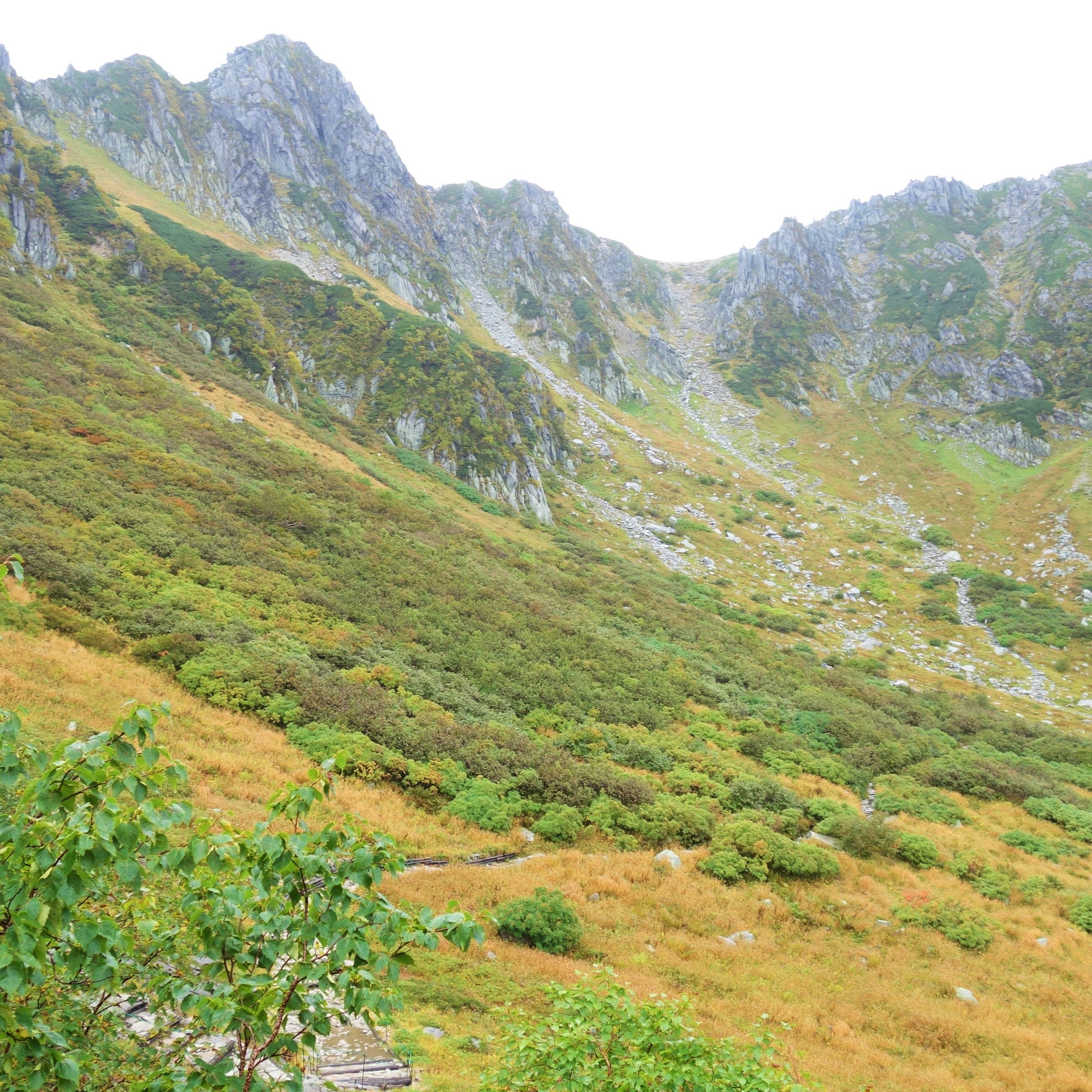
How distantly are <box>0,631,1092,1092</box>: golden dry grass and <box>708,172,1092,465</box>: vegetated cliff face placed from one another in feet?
257

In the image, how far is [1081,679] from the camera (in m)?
37.9

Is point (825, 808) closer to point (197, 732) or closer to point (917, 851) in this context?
point (917, 851)

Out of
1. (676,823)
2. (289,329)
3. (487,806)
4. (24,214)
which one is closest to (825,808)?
(676,823)

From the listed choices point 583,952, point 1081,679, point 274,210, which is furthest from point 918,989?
point 274,210

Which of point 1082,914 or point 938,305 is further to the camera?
point 938,305

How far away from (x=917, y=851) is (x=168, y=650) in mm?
19932

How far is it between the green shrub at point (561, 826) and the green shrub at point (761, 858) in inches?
115

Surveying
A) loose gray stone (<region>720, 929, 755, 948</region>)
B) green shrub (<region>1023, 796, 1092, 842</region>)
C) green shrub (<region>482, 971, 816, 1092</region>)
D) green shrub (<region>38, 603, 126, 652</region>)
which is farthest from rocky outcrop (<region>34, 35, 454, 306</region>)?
green shrub (<region>482, 971, 816, 1092</region>)

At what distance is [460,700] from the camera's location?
59.0 ft

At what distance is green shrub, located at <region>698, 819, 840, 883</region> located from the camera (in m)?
13.4

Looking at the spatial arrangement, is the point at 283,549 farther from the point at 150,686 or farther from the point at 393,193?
the point at 393,193

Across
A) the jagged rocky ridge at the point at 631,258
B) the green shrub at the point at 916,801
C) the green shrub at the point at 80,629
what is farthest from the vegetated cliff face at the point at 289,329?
the green shrub at the point at 916,801

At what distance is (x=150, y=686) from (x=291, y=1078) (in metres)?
12.7

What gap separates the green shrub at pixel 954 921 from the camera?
1223 cm
